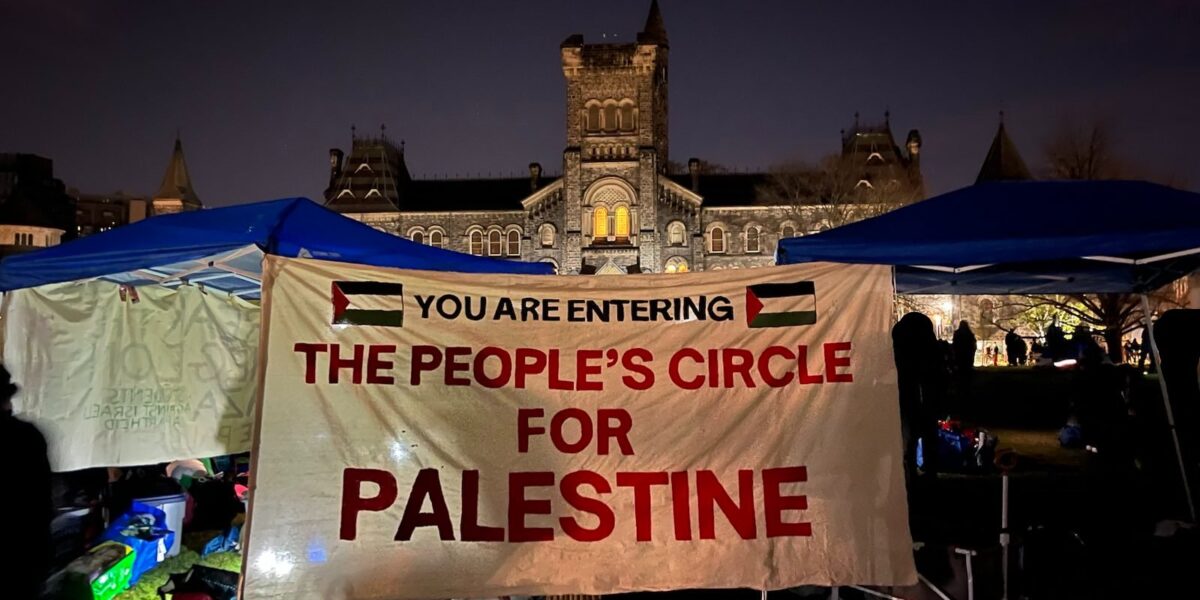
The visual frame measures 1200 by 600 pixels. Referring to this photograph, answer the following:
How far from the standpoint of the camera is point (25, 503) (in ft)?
12.6

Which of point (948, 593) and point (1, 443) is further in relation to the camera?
point (948, 593)

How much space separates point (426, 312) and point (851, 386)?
8.70ft

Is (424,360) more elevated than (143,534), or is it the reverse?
(424,360)

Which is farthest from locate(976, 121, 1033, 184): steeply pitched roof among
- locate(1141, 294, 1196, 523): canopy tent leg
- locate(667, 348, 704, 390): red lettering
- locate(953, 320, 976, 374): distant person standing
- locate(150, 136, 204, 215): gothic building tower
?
locate(150, 136, 204, 215): gothic building tower

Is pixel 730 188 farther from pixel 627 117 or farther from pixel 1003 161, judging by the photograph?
pixel 1003 161

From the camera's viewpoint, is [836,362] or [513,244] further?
[513,244]

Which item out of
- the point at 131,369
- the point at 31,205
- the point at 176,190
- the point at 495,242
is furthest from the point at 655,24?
the point at 31,205

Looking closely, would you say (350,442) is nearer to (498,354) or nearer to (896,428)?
(498,354)

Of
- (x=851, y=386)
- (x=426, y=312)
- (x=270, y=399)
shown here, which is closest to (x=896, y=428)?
(x=851, y=386)

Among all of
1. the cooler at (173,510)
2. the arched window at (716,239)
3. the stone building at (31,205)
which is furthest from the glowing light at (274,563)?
the stone building at (31,205)

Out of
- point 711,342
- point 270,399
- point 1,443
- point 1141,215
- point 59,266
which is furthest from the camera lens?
point 59,266

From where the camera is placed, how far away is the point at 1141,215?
17.3 feet

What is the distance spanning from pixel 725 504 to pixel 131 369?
6.79m

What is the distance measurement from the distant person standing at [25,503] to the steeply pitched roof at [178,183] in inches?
2661
